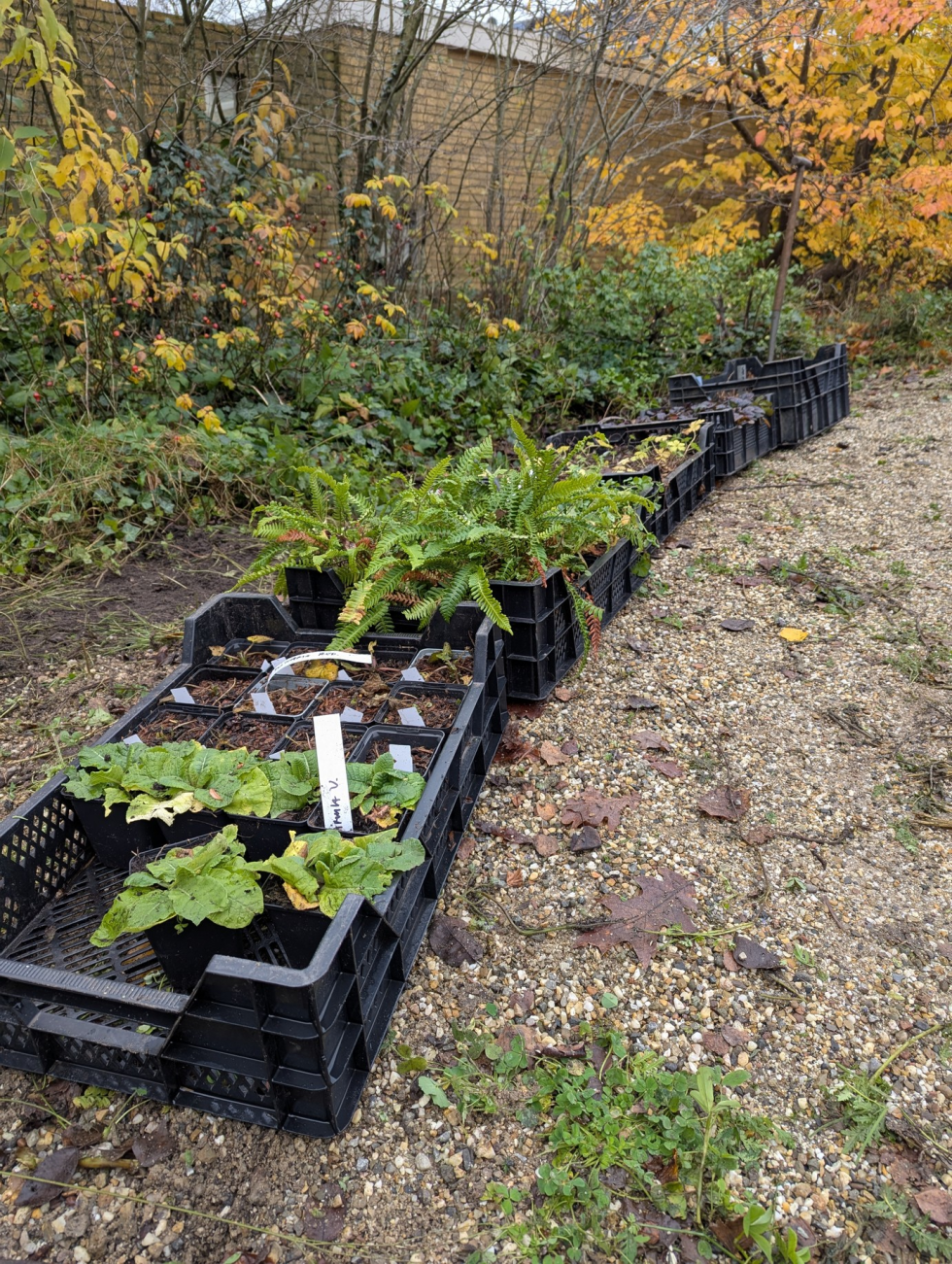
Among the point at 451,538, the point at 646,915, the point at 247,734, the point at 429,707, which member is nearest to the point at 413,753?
the point at 429,707

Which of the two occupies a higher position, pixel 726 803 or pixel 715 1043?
pixel 726 803

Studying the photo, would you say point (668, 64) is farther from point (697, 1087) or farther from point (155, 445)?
point (697, 1087)

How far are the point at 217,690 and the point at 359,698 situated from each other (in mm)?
501

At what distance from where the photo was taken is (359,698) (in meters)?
2.52

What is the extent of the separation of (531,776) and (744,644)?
132 centimetres

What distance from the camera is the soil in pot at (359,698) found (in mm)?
2461

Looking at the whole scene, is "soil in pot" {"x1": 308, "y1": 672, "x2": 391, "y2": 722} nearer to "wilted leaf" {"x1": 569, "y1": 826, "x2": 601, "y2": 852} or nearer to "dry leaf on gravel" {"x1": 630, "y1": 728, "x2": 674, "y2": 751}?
"wilted leaf" {"x1": 569, "y1": 826, "x2": 601, "y2": 852}

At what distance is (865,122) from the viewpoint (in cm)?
926

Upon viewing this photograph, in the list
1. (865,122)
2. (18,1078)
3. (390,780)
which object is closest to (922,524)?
(390,780)

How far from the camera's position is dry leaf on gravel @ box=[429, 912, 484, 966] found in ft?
6.47

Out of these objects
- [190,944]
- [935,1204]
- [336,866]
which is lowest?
[935,1204]

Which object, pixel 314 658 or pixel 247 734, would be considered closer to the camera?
pixel 247 734

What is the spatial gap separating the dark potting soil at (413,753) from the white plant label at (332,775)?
0.22 metres

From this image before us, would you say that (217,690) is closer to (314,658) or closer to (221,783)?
(314,658)
